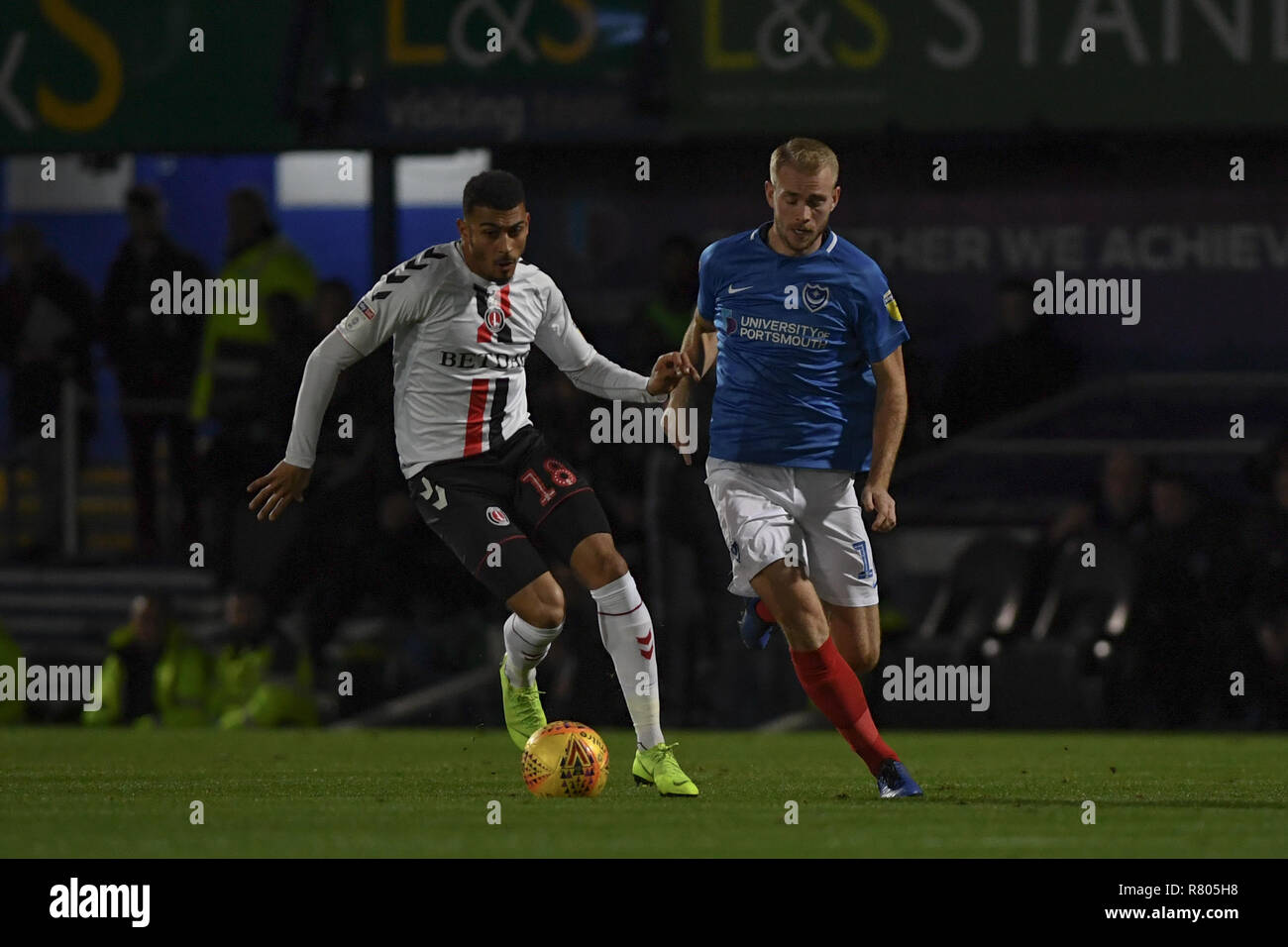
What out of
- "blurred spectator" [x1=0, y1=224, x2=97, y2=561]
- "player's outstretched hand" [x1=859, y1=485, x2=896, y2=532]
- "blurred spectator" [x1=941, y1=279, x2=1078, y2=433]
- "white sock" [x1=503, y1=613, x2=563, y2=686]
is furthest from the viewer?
"blurred spectator" [x1=0, y1=224, x2=97, y2=561]

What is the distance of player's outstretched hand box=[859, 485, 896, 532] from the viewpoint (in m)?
8.00

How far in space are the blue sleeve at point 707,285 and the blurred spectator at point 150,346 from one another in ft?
18.0

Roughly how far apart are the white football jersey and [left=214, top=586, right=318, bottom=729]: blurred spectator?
13.8ft

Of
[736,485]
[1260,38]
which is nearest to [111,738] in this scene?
[736,485]

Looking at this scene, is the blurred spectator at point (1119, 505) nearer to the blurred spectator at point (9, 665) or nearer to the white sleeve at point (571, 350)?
the white sleeve at point (571, 350)

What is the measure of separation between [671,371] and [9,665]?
6.29 metres

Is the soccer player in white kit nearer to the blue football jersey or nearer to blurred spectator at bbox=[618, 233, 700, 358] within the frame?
the blue football jersey

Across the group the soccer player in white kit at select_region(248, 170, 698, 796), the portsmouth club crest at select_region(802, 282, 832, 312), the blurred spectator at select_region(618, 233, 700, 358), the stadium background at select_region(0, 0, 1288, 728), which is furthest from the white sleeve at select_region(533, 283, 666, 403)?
the stadium background at select_region(0, 0, 1288, 728)

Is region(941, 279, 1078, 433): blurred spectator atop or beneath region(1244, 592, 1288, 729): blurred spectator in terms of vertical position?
atop

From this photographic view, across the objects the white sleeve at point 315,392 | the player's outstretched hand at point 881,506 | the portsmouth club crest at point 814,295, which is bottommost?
the player's outstretched hand at point 881,506

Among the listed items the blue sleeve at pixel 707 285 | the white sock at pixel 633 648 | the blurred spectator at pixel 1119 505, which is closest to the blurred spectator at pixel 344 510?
the blurred spectator at pixel 1119 505

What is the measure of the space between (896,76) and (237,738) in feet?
14.8

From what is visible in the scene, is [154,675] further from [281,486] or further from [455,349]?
[281,486]

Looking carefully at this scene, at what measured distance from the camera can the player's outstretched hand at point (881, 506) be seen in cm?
800
